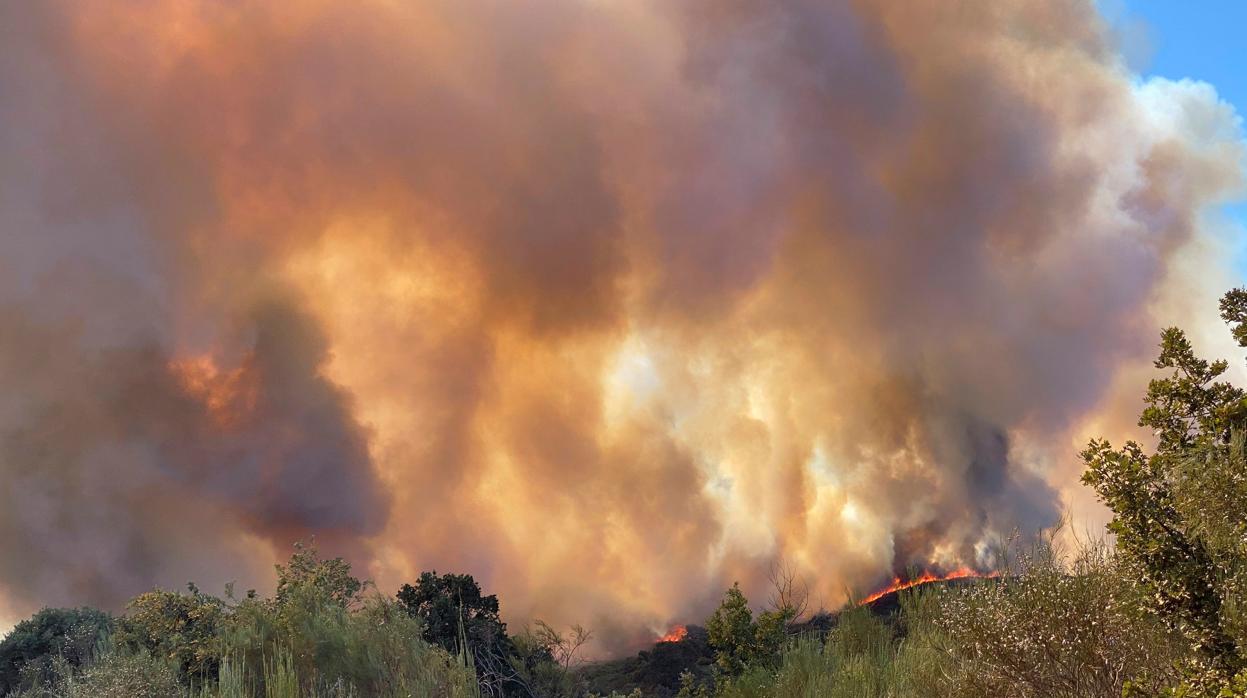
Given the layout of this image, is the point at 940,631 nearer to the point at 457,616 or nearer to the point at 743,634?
the point at 743,634

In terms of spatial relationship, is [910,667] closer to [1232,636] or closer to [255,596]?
[1232,636]

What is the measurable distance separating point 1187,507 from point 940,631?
6.08 meters

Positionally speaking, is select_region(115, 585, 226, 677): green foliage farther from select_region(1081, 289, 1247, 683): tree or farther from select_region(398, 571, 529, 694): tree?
select_region(1081, 289, 1247, 683): tree

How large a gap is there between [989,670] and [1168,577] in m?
3.67

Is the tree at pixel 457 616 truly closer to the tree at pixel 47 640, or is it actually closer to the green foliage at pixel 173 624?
the green foliage at pixel 173 624

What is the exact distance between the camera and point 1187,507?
249 inches

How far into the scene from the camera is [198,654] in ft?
52.6

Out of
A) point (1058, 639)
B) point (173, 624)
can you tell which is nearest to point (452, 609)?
point (173, 624)

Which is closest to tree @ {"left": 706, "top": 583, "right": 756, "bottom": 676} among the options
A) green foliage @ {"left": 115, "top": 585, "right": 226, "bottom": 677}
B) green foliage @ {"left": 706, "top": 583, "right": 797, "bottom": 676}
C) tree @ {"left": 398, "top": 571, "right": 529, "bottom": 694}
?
green foliage @ {"left": 706, "top": 583, "right": 797, "bottom": 676}

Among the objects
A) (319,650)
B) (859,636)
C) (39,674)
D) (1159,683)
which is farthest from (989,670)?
(39,674)

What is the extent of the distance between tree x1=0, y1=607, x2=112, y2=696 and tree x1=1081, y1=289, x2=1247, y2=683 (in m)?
23.2

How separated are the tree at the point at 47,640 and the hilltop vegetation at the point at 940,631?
6 cm

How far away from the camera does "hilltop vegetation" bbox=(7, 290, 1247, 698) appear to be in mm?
6477

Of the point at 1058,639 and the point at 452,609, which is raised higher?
the point at 452,609
